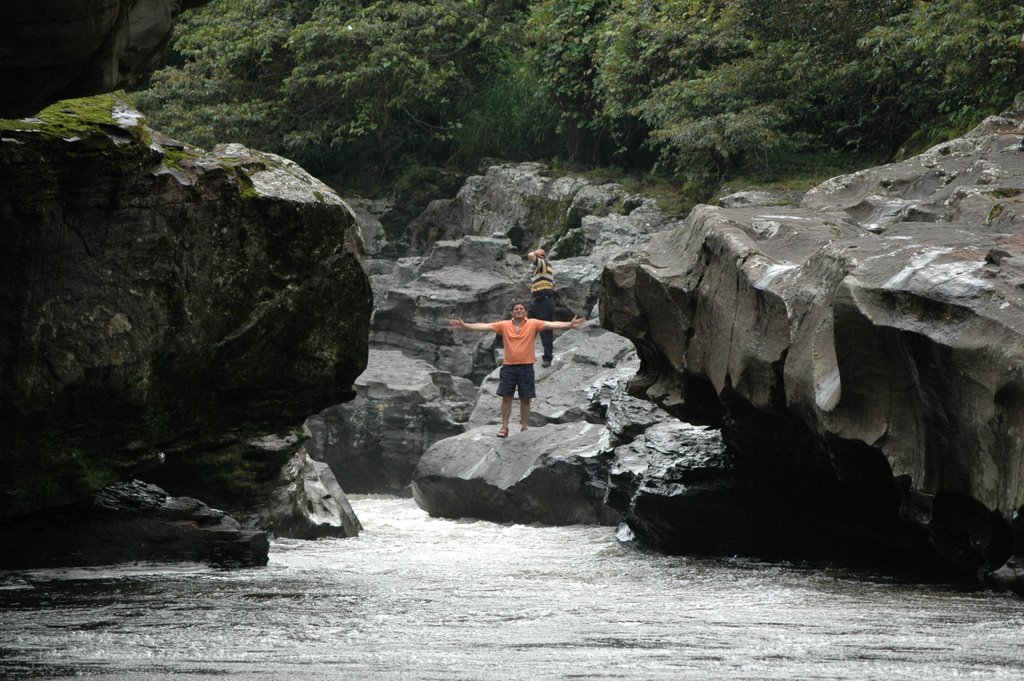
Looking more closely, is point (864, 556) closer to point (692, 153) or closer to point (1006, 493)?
point (1006, 493)

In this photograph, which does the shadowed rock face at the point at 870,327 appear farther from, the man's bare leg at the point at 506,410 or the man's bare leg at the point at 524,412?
the man's bare leg at the point at 524,412

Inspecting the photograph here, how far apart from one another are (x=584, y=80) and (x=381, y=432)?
1340 cm

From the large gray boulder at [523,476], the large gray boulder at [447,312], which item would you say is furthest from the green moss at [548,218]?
the large gray boulder at [523,476]

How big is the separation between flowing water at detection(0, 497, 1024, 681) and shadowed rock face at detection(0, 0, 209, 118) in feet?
8.04

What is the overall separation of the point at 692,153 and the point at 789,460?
1610 cm

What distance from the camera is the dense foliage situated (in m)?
21.9

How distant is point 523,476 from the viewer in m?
15.5

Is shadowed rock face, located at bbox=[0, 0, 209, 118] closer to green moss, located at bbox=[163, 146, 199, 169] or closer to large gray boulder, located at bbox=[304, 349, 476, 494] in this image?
green moss, located at bbox=[163, 146, 199, 169]

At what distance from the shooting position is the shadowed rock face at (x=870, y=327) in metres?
7.11

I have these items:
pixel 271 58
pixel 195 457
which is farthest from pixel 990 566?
pixel 271 58

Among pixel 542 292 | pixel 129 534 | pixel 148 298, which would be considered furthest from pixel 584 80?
pixel 148 298

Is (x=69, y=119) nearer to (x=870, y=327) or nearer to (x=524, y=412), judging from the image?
(x=870, y=327)

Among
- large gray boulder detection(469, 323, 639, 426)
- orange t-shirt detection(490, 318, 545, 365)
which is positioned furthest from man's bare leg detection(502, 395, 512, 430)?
large gray boulder detection(469, 323, 639, 426)

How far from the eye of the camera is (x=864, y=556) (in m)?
Answer: 10.5
